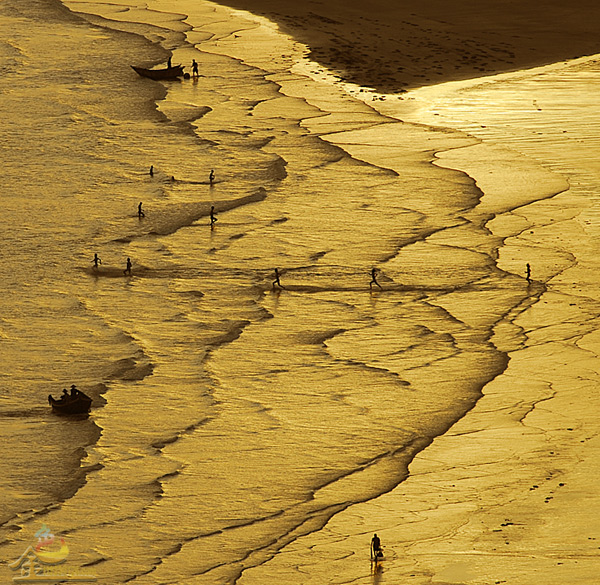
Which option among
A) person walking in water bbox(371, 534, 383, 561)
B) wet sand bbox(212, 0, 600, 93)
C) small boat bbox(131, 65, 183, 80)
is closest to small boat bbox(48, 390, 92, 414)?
person walking in water bbox(371, 534, 383, 561)

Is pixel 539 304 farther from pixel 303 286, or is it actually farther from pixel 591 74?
pixel 591 74

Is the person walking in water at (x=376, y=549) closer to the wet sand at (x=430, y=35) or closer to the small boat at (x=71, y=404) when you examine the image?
the small boat at (x=71, y=404)

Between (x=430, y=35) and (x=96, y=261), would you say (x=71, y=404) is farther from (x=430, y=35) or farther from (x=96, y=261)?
(x=430, y=35)

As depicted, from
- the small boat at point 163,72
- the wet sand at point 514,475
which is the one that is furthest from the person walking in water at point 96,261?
the small boat at point 163,72

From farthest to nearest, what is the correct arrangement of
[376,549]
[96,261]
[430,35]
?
[430,35] → [96,261] → [376,549]

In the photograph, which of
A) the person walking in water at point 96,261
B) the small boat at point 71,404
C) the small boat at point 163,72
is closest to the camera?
the small boat at point 71,404

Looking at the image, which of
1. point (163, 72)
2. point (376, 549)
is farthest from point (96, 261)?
point (163, 72)
